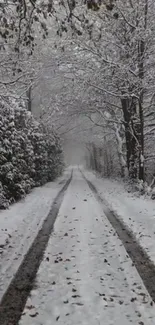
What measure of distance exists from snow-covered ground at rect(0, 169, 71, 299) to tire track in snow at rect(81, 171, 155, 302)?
214 cm

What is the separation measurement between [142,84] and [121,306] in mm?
13479

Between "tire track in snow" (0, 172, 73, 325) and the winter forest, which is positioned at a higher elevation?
the winter forest

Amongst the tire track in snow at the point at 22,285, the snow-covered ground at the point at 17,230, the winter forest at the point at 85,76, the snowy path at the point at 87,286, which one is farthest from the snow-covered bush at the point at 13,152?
the snowy path at the point at 87,286

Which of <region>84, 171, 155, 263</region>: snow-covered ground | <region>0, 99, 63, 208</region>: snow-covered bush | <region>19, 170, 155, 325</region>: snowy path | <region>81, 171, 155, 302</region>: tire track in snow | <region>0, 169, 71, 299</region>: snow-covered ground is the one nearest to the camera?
<region>19, 170, 155, 325</region>: snowy path

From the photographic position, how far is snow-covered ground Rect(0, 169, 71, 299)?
275 inches

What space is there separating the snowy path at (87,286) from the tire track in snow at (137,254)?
0.42ft

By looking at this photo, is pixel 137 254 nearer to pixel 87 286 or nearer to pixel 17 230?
pixel 87 286

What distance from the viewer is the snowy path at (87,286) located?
4832 mm

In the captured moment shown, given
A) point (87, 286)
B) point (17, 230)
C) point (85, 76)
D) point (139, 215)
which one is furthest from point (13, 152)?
point (87, 286)

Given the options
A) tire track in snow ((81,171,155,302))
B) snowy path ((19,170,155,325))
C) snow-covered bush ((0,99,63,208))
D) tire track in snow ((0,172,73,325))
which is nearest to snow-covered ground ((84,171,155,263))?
tire track in snow ((81,171,155,302))

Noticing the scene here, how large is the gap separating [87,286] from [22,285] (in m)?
1.02

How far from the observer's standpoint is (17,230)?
1035cm

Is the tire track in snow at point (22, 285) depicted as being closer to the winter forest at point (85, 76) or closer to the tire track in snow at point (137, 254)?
the tire track in snow at point (137, 254)

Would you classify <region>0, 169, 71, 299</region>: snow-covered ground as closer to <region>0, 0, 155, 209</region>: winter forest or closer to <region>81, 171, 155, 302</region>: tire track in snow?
<region>0, 0, 155, 209</region>: winter forest
